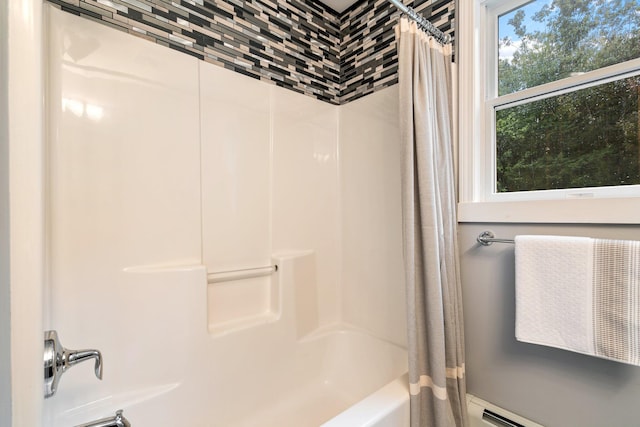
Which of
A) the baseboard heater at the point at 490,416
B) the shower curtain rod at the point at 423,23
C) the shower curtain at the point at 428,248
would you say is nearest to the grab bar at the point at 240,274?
the shower curtain at the point at 428,248

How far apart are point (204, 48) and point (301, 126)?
633 mm

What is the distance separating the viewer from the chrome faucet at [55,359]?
1.61ft

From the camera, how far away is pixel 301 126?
169 centimetres

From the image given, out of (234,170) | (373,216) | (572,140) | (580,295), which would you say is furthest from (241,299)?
(572,140)

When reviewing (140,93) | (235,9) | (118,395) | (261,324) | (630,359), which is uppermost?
(235,9)

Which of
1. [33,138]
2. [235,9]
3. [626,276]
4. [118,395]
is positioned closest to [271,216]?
[118,395]

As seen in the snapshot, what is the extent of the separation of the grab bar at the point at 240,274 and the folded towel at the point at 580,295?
3.76ft

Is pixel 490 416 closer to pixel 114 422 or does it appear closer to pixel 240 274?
pixel 240 274

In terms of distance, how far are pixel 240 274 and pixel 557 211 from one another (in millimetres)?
1394

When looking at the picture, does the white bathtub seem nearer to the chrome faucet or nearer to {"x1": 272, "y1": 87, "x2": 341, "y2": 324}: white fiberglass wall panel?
{"x1": 272, "y1": 87, "x2": 341, "y2": 324}: white fiberglass wall panel

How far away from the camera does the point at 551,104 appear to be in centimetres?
114

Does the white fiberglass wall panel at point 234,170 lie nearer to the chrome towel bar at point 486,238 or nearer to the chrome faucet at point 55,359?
the chrome faucet at point 55,359

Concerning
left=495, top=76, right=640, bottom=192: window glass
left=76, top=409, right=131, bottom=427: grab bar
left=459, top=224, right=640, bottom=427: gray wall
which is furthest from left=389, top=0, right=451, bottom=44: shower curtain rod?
left=76, top=409, right=131, bottom=427: grab bar

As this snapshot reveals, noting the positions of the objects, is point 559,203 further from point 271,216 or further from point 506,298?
point 271,216
